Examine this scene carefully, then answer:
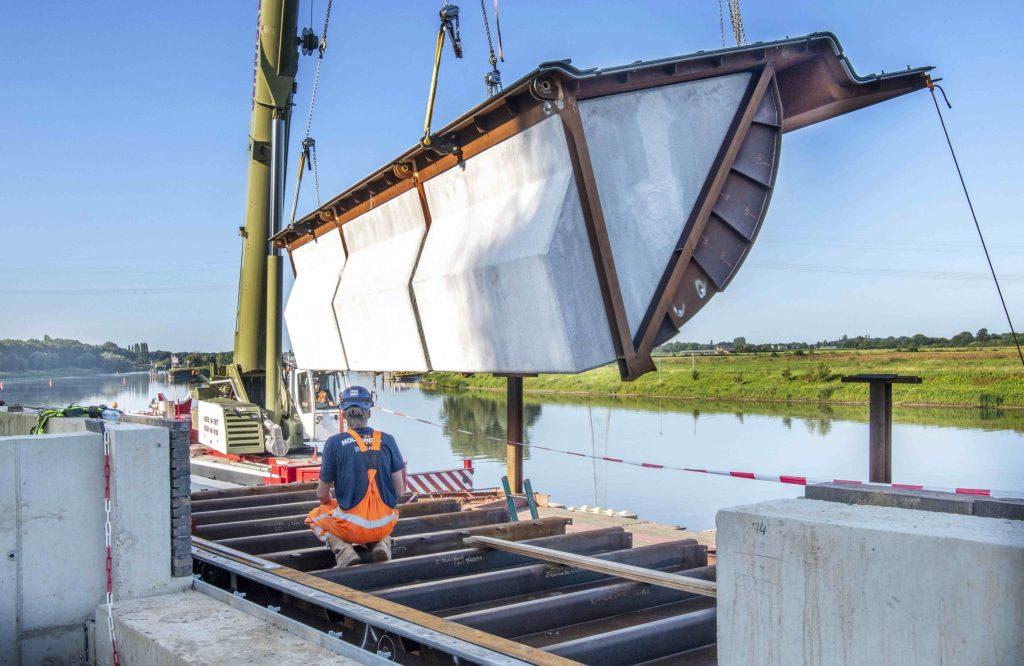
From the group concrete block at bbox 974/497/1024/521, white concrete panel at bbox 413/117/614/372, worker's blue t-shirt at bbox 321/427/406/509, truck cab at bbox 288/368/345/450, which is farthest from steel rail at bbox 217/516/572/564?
truck cab at bbox 288/368/345/450

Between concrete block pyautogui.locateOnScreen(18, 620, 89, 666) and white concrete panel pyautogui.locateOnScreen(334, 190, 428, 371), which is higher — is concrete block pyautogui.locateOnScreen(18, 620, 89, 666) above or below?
below

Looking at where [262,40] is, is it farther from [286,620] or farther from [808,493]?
[808,493]

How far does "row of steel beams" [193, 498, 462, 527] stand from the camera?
9469mm

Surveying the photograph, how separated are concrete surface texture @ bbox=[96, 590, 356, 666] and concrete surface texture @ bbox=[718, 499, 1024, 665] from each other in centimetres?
248

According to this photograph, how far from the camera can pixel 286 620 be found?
506cm

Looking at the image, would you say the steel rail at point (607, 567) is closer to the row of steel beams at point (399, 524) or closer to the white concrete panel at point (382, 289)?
the row of steel beams at point (399, 524)

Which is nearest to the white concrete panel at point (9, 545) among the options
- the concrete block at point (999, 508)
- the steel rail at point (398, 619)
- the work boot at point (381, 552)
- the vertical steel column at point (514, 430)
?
the steel rail at point (398, 619)

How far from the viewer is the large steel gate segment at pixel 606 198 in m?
6.28

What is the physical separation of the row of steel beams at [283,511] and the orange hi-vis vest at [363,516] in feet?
8.46

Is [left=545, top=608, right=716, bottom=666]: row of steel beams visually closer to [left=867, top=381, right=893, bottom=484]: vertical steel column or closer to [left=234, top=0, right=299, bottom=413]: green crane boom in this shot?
[left=867, top=381, right=893, bottom=484]: vertical steel column

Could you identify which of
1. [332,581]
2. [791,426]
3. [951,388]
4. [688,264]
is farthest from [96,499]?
[951,388]

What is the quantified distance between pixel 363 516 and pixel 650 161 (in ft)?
11.9

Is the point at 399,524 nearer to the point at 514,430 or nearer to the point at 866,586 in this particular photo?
the point at 514,430

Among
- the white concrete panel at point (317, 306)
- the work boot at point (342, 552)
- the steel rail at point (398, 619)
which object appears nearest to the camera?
the steel rail at point (398, 619)
